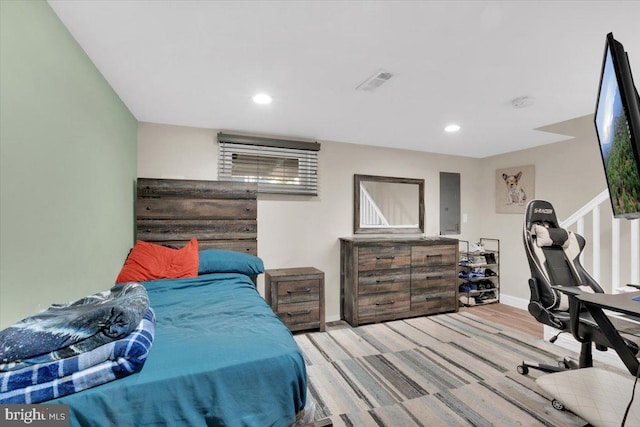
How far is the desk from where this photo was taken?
4.19 feet

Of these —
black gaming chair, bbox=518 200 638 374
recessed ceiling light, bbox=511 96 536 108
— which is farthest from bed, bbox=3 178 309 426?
recessed ceiling light, bbox=511 96 536 108

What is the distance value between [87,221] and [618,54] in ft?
8.92

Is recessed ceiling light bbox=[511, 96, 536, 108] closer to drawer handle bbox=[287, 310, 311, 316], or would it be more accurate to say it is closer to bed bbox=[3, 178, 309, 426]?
bed bbox=[3, 178, 309, 426]

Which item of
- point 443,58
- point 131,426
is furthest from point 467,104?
point 131,426

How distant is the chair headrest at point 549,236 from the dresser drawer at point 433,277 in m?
1.55

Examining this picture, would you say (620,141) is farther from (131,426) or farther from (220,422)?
(131,426)

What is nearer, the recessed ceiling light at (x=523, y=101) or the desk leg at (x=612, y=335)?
the desk leg at (x=612, y=335)

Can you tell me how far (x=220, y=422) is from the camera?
105 cm

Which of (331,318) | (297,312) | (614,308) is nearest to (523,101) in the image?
(614,308)

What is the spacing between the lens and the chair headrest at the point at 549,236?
2.39 meters

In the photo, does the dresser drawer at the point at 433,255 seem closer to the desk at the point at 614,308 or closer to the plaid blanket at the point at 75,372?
the desk at the point at 614,308

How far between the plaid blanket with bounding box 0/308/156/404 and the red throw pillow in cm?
148

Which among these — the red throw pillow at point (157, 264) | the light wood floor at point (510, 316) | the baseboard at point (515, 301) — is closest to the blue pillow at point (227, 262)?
the red throw pillow at point (157, 264)

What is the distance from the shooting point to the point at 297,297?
10.4 ft
